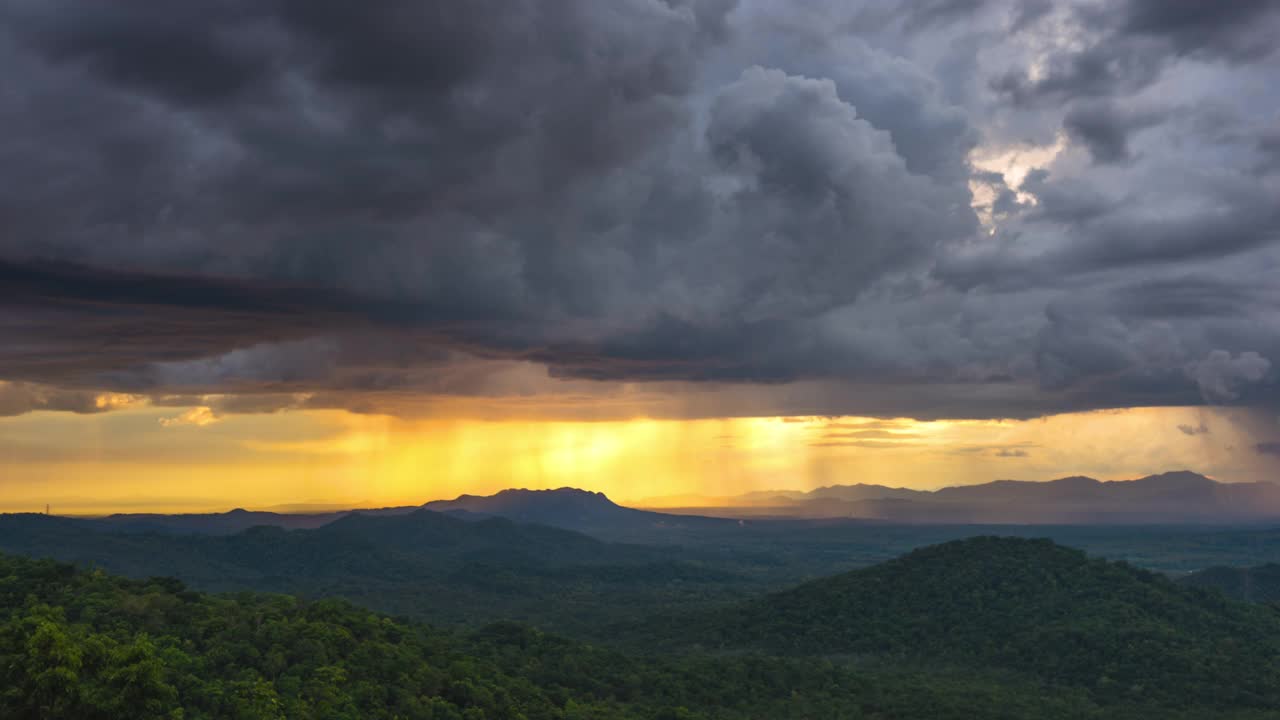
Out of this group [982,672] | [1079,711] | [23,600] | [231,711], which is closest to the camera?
[231,711]

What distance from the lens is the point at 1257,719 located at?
148m

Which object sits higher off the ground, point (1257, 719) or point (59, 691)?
point (59, 691)

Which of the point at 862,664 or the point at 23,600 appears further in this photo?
the point at 862,664

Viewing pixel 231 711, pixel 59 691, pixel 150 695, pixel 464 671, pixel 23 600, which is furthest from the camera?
pixel 464 671

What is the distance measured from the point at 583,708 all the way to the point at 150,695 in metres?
60.5

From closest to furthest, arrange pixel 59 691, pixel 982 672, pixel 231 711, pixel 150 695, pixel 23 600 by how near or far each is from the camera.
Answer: pixel 59 691, pixel 150 695, pixel 231 711, pixel 23 600, pixel 982 672

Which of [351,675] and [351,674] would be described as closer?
[351,675]

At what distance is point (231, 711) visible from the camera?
85.0 metres

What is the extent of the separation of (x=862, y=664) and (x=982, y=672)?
892 inches

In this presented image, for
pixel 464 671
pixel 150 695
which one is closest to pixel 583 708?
pixel 464 671

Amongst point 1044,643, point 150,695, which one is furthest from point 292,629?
point 1044,643

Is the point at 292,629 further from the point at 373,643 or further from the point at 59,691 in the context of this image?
the point at 59,691

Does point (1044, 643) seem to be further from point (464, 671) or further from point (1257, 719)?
point (464, 671)

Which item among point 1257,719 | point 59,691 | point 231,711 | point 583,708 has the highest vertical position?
point 59,691
